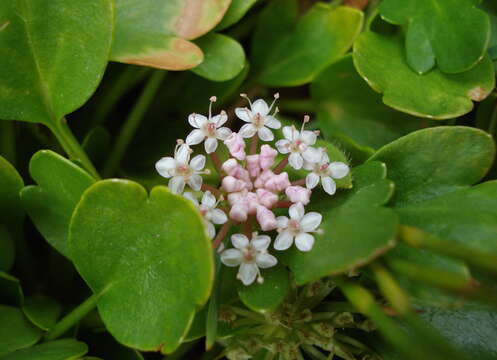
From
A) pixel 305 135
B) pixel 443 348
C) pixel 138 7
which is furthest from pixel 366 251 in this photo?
pixel 138 7

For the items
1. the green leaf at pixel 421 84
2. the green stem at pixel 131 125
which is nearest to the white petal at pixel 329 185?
the green leaf at pixel 421 84

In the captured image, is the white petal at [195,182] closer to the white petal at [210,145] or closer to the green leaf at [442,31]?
the white petal at [210,145]

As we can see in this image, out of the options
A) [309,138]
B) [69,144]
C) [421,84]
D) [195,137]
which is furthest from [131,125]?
[421,84]

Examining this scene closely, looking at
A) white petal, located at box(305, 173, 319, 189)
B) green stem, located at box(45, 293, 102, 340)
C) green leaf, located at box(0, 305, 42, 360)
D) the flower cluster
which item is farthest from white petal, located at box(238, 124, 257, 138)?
green leaf, located at box(0, 305, 42, 360)

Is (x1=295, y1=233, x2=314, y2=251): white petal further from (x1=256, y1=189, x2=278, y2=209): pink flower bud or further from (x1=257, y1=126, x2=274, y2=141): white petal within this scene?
(x1=257, y1=126, x2=274, y2=141): white petal

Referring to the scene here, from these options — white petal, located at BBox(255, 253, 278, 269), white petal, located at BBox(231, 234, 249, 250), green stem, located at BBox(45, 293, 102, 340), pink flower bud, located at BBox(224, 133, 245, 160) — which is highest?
pink flower bud, located at BBox(224, 133, 245, 160)

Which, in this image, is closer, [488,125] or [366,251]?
[366,251]

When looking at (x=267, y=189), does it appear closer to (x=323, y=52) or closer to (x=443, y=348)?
(x=443, y=348)
